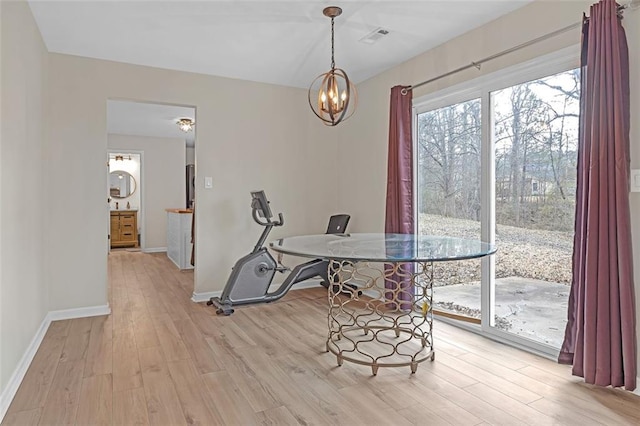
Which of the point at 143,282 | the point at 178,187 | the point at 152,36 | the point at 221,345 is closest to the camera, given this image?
the point at 221,345

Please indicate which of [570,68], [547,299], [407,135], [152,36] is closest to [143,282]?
[152,36]

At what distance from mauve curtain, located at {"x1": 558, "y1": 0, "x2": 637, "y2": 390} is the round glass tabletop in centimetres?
54

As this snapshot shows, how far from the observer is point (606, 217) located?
2.15 metres

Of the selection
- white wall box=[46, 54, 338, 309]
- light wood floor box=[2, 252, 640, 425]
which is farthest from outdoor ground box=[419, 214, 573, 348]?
white wall box=[46, 54, 338, 309]

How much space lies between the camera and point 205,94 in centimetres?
420

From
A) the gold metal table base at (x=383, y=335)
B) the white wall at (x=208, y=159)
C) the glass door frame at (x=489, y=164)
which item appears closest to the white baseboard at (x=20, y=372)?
the white wall at (x=208, y=159)

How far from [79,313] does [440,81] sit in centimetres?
381

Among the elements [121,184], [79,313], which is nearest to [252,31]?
[79,313]

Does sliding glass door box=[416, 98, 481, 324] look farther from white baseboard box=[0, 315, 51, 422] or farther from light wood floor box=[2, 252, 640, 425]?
white baseboard box=[0, 315, 51, 422]

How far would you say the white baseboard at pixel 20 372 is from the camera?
1993mm

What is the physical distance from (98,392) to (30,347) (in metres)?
0.88

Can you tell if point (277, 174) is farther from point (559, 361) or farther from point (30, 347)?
point (559, 361)

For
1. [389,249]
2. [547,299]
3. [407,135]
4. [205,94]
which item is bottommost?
[547,299]

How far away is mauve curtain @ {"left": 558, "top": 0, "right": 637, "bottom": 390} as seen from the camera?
2.10 meters
